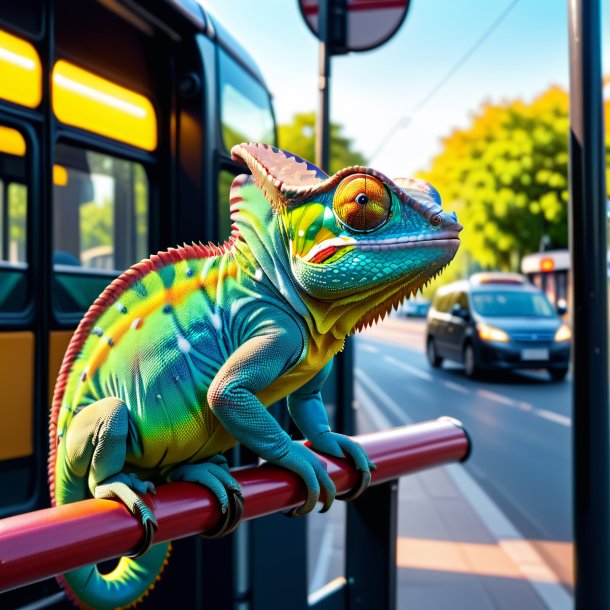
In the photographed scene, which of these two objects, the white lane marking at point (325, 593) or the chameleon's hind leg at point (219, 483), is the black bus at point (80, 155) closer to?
the white lane marking at point (325, 593)

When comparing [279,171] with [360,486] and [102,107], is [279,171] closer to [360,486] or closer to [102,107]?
[360,486]

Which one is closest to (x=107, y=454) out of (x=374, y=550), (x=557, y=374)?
(x=374, y=550)

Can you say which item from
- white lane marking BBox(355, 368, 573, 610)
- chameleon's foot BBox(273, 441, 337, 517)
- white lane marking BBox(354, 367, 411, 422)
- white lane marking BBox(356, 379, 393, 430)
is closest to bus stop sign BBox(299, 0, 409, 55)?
chameleon's foot BBox(273, 441, 337, 517)

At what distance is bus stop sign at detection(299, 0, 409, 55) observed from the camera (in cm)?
266

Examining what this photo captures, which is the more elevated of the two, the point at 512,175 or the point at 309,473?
the point at 512,175

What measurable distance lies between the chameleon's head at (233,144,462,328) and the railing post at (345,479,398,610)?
3.06ft

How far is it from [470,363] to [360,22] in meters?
11.6

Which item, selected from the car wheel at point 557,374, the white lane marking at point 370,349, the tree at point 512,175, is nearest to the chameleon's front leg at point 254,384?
the car wheel at point 557,374

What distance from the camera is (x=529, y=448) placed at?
7598mm

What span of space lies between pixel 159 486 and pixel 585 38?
82.0 inches

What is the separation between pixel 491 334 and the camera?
12844 mm

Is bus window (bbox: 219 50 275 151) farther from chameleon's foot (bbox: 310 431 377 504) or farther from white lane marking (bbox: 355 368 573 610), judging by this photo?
white lane marking (bbox: 355 368 573 610)

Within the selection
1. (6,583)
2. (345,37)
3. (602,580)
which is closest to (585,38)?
(345,37)

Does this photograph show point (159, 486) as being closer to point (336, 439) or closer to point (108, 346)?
point (108, 346)
